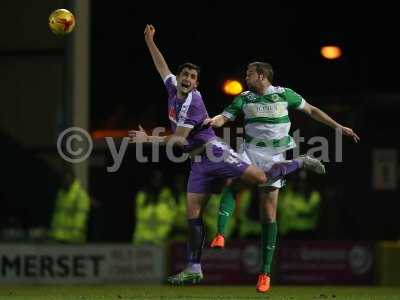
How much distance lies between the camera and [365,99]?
26.5m

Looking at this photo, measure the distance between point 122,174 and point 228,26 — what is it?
182 inches

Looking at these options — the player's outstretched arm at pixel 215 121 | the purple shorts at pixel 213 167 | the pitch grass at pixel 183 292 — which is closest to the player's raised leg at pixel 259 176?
the purple shorts at pixel 213 167

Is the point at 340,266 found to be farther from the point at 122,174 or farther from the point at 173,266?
the point at 122,174

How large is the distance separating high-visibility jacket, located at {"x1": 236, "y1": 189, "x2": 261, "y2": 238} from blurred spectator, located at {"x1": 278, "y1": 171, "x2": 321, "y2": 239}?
43cm

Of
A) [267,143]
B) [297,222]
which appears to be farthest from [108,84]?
[267,143]

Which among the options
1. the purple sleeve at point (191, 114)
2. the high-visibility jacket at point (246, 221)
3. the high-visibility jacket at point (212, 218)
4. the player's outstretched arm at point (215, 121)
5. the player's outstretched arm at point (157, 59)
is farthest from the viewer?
the high-visibility jacket at point (212, 218)

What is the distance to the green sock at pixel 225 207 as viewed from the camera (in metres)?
15.1

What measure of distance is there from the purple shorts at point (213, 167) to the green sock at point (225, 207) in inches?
11.0

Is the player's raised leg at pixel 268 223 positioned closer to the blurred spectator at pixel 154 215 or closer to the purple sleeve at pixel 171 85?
the purple sleeve at pixel 171 85

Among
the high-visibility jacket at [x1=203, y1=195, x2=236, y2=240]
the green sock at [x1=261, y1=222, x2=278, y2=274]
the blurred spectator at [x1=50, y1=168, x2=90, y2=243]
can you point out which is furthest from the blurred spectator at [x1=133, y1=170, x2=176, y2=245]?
the green sock at [x1=261, y1=222, x2=278, y2=274]

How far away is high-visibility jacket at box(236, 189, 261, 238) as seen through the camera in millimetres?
23031

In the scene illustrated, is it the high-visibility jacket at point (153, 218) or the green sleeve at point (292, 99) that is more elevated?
the green sleeve at point (292, 99)

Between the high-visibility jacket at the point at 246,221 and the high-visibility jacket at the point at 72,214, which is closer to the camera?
the high-visibility jacket at the point at 72,214

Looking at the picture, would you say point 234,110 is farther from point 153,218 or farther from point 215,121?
point 153,218
